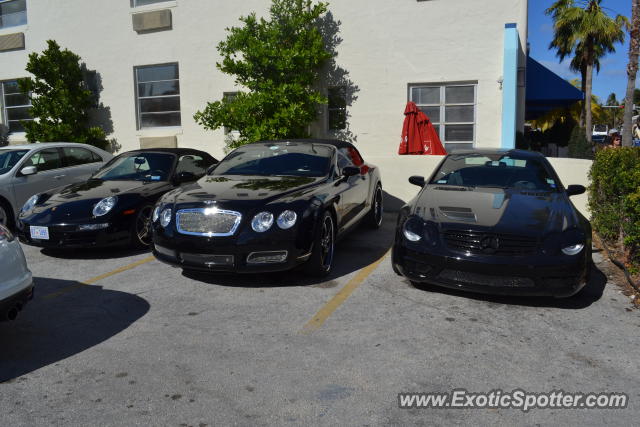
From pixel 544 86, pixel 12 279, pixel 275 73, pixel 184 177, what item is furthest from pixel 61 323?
pixel 544 86

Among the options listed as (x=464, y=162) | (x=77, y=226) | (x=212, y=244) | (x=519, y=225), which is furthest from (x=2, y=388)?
(x=464, y=162)

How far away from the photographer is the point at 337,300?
493 cm

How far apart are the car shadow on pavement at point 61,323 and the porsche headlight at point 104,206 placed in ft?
3.64

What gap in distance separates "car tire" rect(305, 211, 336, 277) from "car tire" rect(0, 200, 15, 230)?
532 centimetres

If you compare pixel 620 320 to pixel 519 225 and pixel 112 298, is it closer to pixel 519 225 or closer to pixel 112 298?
pixel 519 225

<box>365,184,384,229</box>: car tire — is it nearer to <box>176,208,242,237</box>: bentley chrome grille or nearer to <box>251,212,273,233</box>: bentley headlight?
<box>251,212,273,233</box>: bentley headlight

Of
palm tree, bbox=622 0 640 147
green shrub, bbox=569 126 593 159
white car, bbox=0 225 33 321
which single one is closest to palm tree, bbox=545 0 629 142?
green shrub, bbox=569 126 593 159

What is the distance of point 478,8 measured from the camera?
1081cm

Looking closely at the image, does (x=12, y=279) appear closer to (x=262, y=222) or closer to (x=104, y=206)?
(x=262, y=222)

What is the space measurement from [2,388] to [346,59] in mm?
10049

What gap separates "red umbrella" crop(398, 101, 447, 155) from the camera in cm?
1097

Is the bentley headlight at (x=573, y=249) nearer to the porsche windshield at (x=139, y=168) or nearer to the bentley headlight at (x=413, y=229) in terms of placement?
the bentley headlight at (x=413, y=229)

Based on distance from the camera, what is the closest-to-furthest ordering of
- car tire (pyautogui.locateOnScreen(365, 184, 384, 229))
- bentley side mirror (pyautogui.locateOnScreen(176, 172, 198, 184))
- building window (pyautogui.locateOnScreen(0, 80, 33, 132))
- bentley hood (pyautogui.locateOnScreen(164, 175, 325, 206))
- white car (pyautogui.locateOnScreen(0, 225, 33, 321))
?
white car (pyautogui.locateOnScreen(0, 225, 33, 321)), bentley hood (pyautogui.locateOnScreen(164, 175, 325, 206)), bentley side mirror (pyautogui.locateOnScreen(176, 172, 198, 184)), car tire (pyautogui.locateOnScreen(365, 184, 384, 229)), building window (pyautogui.locateOnScreen(0, 80, 33, 132))

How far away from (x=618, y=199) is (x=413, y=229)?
313cm
